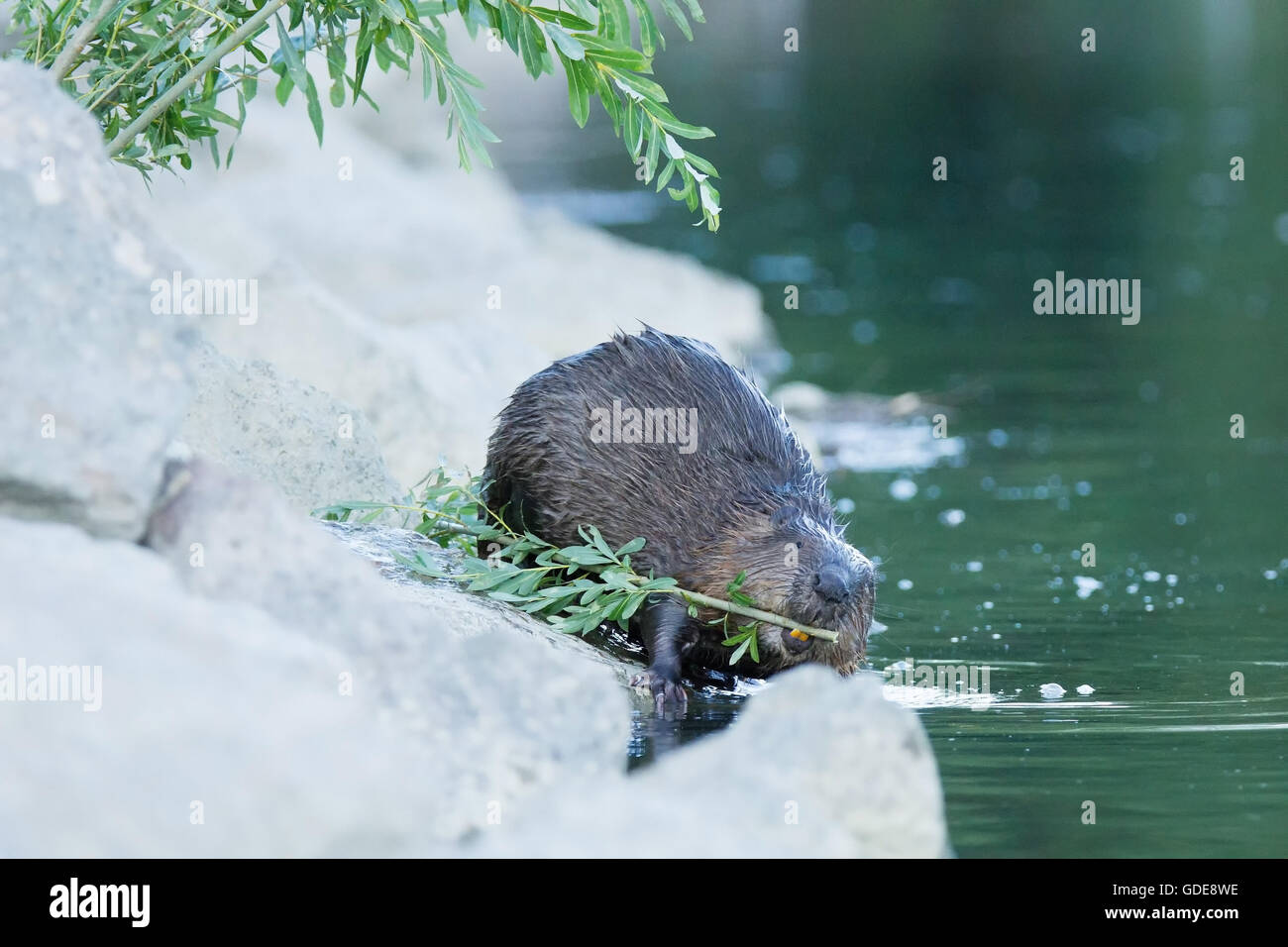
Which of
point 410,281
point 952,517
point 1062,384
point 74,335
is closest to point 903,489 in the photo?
point 952,517

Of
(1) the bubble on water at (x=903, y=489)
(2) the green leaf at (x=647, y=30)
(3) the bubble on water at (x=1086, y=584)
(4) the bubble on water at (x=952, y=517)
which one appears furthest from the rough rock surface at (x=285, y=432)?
(1) the bubble on water at (x=903, y=489)

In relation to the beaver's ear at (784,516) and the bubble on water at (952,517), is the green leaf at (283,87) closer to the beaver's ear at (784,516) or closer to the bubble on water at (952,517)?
the beaver's ear at (784,516)

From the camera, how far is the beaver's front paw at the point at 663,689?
6.83 metres

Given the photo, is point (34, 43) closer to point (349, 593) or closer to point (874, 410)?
point (349, 593)

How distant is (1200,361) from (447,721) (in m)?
10.3

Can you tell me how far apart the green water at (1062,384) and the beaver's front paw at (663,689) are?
0.27 feet

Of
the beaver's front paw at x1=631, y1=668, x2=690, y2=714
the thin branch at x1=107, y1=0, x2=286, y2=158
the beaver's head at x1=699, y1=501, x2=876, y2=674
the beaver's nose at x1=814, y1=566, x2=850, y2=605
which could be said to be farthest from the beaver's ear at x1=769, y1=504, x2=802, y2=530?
the thin branch at x1=107, y1=0, x2=286, y2=158

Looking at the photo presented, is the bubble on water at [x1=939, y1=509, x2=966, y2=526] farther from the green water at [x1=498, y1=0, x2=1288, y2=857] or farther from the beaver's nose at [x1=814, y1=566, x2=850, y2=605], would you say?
the beaver's nose at [x1=814, y1=566, x2=850, y2=605]

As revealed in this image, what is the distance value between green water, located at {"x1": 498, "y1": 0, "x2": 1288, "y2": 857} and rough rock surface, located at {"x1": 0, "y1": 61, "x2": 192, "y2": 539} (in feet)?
6.90

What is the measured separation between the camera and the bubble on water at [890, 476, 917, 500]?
10.9 metres

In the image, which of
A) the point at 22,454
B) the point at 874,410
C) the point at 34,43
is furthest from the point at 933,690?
the point at 874,410

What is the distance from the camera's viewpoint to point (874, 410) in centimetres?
1325

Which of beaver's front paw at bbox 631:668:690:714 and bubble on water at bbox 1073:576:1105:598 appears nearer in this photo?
beaver's front paw at bbox 631:668:690:714
